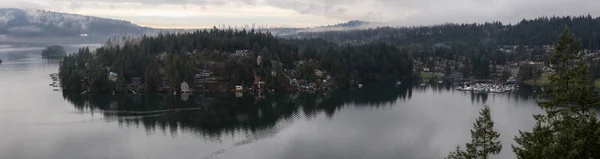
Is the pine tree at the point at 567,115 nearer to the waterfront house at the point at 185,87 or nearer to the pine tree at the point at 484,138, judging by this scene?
the pine tree at the point at 484,138

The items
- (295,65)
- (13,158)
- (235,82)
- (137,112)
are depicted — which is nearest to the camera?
(13,158)

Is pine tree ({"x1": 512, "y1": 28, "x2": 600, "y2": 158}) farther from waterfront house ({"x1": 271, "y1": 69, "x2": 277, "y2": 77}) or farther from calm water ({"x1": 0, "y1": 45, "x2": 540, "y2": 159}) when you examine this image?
waterfront house ({"x1": 271, "y1": 69, "x2": 277, "y2": 77})

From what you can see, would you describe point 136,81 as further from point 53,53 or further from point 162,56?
point 53,53

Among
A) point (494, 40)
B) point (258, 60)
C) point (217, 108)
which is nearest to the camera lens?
point (217, 108)

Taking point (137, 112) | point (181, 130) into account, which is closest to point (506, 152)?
point (181, 130)

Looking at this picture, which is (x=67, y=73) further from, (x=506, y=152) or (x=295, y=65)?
(x=506, y=152)

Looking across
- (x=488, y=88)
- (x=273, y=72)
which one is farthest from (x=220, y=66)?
(x=488, y=88)

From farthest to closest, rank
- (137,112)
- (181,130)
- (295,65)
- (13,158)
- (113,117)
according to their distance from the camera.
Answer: (295,65) → (137,112) → (113,117) → (181,130) → (13,158)
